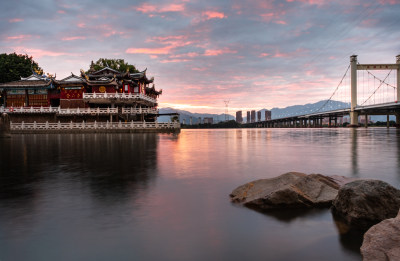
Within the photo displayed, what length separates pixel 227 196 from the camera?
742cm

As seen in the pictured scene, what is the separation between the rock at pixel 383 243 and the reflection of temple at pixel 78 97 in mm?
54255

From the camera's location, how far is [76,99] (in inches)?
2346

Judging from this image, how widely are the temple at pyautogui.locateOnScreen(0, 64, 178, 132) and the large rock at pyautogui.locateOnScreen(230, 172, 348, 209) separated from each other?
50941mm

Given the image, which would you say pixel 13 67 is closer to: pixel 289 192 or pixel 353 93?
pixel 289 192

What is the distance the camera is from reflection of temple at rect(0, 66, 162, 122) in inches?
2243

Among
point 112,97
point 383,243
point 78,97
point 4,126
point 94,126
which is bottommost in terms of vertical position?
point 383,243

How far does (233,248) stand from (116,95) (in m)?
54.9

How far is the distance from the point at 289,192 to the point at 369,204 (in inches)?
58.5

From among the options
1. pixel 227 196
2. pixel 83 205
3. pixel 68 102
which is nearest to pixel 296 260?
pixel 227 196

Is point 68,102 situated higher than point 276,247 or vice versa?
point 68,102

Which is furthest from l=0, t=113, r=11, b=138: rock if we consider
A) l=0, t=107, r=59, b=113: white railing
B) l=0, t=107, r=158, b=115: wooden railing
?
l=0, t=107, r=59, b=113: white railing

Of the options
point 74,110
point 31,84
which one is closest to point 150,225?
point 74,110

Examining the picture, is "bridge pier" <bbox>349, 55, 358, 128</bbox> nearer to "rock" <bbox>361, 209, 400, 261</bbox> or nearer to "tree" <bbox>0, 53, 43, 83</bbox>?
"tree" <bbox>0, 53, 43, 83</bbox>

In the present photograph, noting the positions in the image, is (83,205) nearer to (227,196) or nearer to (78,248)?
(78,248)
